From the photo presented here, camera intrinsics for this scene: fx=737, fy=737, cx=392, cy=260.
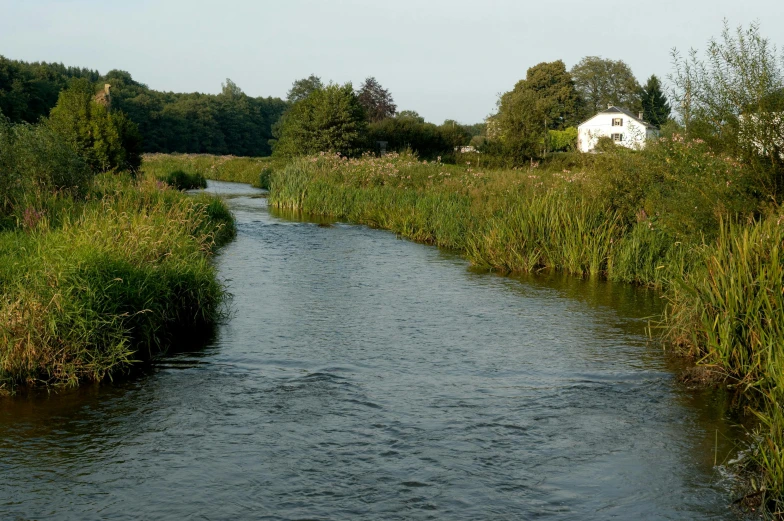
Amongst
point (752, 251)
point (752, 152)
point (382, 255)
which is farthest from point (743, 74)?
point (382, 255)

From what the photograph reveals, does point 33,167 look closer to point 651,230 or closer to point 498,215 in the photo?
point 498,215

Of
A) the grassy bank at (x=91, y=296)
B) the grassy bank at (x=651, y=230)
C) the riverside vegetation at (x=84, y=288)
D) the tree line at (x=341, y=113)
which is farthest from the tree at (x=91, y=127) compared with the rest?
the grassy bank at (x=91, y=296)

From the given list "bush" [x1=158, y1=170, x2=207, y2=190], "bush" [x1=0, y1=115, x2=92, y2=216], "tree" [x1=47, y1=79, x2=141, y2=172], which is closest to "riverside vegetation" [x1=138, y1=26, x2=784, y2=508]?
"bush" [x1=0, y1=115, x2=92, y2=216]

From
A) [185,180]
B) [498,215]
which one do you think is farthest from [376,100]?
[498,215]

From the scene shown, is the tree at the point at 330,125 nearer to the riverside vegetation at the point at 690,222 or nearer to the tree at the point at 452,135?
the tree at the point at 452,135

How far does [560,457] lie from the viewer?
21.9 feet

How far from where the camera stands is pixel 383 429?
7.28 meters

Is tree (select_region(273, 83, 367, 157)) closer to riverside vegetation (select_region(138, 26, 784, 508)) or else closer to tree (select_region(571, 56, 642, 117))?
riverside vegetation (select_region(138, 26, 784, 508))

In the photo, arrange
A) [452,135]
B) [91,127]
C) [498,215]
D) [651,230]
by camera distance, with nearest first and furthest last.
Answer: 1. [651,230]
2. [498,215]
3. [91,127]
4. [452,135]

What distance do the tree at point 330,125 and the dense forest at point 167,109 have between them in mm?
28346

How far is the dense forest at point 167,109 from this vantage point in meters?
63.3

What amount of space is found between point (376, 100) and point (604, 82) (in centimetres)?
4207

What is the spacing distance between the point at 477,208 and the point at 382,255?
123 inches

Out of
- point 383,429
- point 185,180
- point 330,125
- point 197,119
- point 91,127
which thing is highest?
point 197,119
